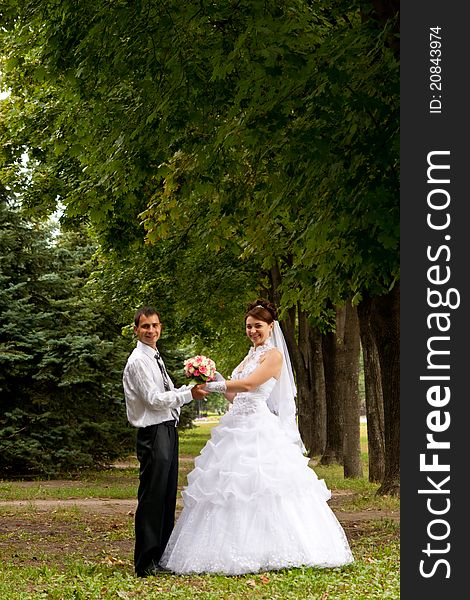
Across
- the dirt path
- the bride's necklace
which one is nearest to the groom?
the bride's necklace

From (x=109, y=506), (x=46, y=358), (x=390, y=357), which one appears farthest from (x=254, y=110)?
(x=46, y=358)

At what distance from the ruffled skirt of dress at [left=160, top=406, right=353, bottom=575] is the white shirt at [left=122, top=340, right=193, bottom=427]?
0.65 m

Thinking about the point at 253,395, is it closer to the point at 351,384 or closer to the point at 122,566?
the point at 122,566

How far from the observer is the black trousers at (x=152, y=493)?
1028 cm

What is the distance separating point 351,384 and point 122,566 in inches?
568

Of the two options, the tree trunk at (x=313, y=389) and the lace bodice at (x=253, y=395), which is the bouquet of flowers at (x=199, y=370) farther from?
the tree trunk at (x=313, y=389)

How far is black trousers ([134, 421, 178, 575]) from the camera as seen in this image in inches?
405

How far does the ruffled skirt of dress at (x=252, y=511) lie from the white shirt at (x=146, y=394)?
0.65m

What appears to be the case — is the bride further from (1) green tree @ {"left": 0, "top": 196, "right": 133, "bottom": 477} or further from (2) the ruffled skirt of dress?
(1) green tree @ {"left": 0, "top": 196, "right": 133, "bottom": 477}

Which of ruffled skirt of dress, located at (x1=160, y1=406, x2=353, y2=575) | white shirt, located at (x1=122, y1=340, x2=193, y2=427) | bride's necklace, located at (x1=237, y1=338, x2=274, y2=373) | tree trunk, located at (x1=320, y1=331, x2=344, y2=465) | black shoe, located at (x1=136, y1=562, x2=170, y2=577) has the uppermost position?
tree trunk, located at (x1=320, y1=331, x2=344, y2=465)

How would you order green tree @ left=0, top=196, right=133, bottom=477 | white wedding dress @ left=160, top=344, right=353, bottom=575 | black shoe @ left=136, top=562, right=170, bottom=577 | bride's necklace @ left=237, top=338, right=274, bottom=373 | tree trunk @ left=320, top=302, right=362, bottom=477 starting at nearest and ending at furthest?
1. white wedding dress @ left=160, top=344, right=353, bottom=575
2. black shoe @ left=136, top=562, right=170, bottom=577
3. bride's necklace @ left=237, top=338, right=274, bottom=373
4. tree trunk @ left=320, top=302, right=362, bottom=477
5. green tree @ left=0, top=196, right=133, bottom=477

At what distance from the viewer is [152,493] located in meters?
10.3

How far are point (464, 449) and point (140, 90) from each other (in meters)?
7.70

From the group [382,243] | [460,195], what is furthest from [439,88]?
[382,243]
